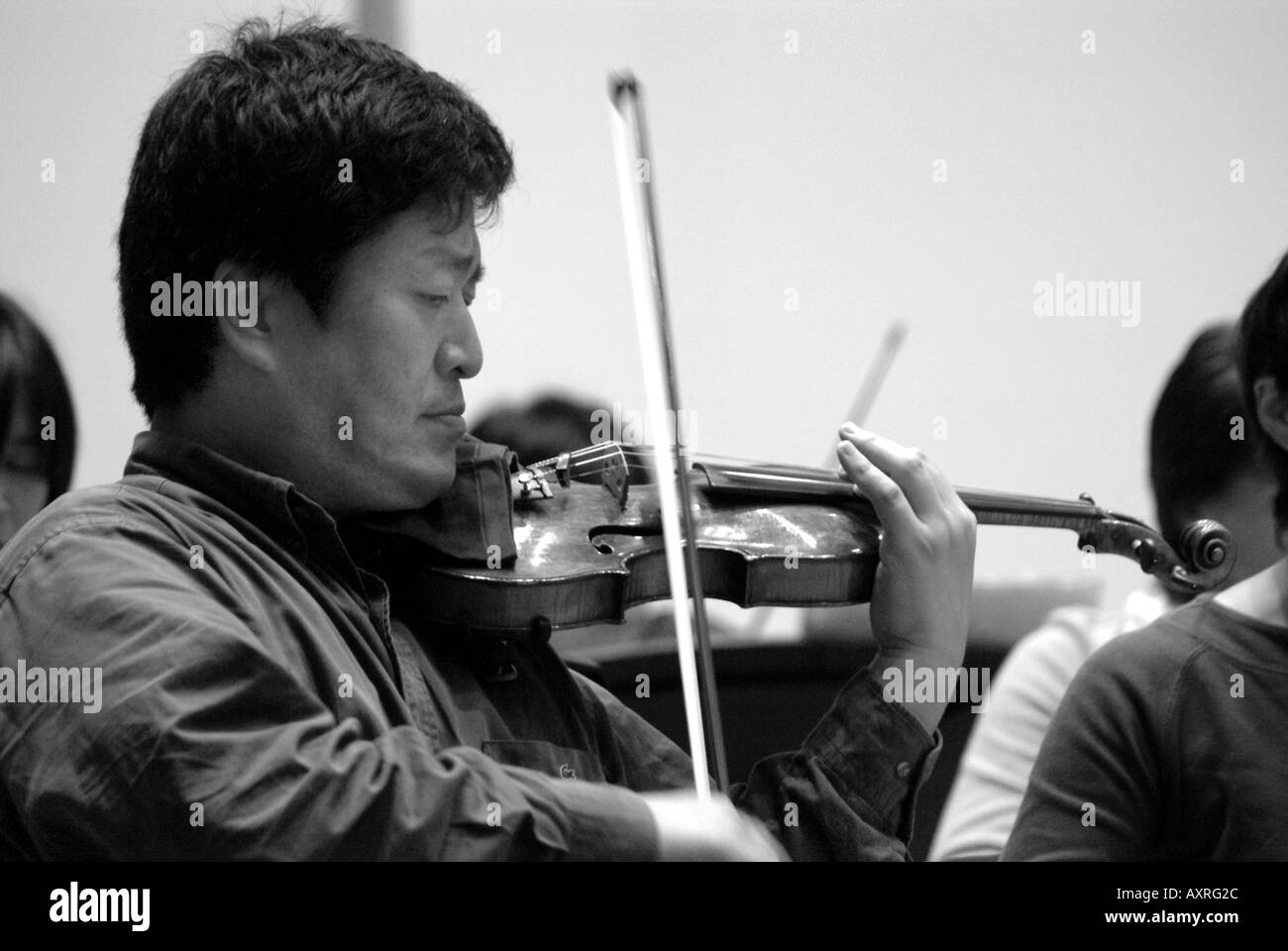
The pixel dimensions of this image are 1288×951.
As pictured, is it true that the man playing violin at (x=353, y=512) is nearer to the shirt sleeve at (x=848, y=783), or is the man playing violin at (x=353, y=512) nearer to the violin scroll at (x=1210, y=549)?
the shirt sleeve at (x=848, y=783)

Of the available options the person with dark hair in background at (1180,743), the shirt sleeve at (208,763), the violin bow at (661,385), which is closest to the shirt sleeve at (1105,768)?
the person with dark hair in background at (1180,743)

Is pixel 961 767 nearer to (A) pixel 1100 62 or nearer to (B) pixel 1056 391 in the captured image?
(B) pixel 1056 391

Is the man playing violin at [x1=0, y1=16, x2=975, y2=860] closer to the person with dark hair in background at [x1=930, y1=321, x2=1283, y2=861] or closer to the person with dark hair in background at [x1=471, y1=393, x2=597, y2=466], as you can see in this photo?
the person with dark hair in background at [x1=930, y1=321, x2=1283, y2=861]

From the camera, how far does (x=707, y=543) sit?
47.9 inches

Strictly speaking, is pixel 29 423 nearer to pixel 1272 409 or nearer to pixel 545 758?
pixel 545 758

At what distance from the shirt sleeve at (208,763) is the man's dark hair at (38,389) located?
634 millimetres

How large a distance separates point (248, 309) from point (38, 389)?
0.53 meters

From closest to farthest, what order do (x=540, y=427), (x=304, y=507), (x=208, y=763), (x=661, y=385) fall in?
(x=208, y=763), (x=304, y=507), (x=661, y=385), (x=540, y=427)

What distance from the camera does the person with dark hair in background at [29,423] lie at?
1503mm

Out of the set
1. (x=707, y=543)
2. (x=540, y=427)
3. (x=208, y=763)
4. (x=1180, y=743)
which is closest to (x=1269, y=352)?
(x=1180, y=743)

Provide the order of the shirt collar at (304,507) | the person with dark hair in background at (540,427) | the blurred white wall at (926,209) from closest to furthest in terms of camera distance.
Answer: the shirt collar at (304,507)
the blurred white wall at (926,209)
the person with dark hair in background at (540,427)

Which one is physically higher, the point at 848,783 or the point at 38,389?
the point at 38,389
